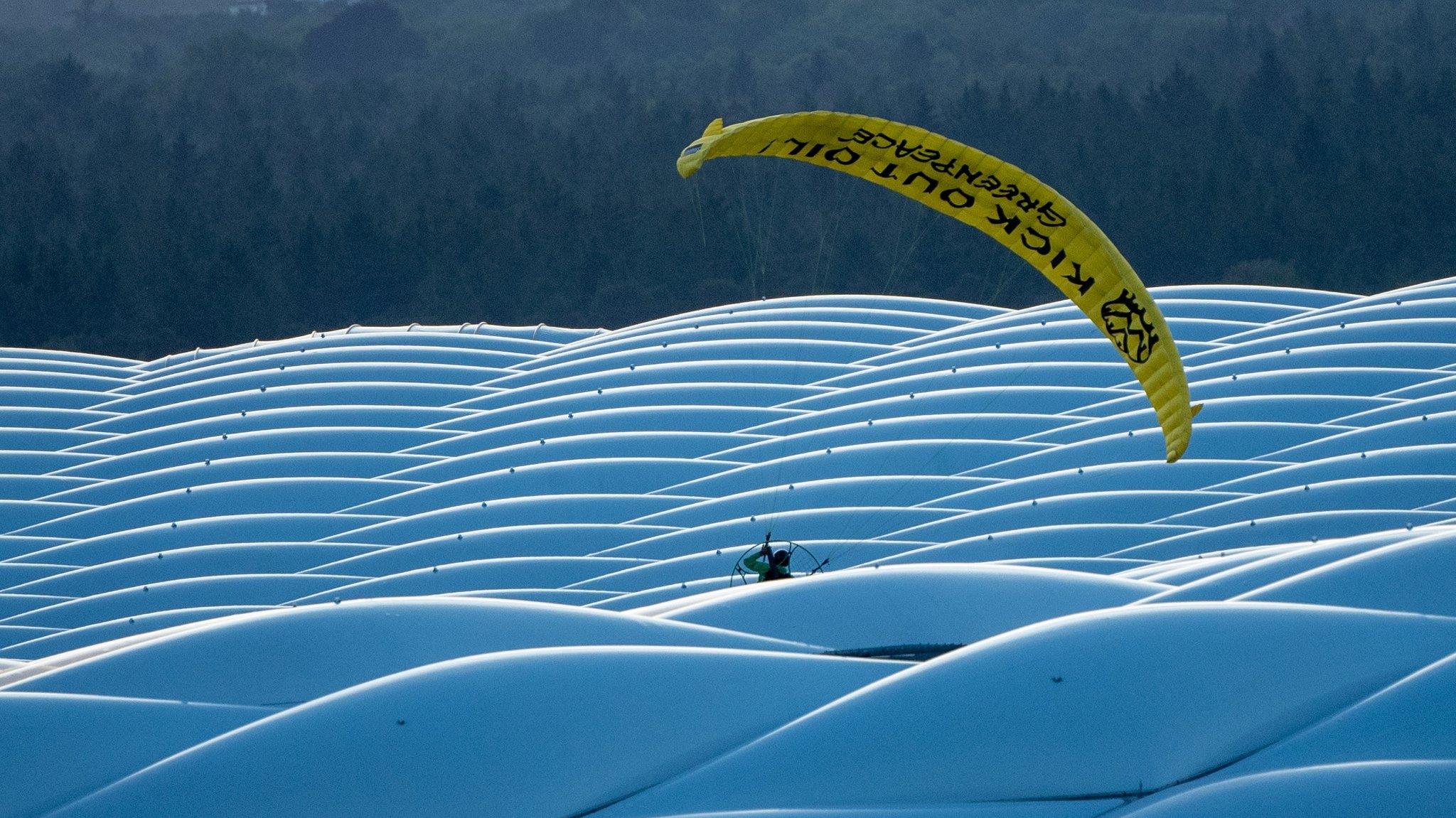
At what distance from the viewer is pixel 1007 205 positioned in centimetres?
1536

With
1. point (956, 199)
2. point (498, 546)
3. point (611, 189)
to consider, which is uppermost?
point (611, 189)

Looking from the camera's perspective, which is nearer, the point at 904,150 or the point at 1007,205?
the point at 1007,205

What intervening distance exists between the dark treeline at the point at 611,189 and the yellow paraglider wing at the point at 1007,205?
233 feet

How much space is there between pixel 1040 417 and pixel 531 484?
9.16m

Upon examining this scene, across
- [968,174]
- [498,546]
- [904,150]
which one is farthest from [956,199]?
[498,546]

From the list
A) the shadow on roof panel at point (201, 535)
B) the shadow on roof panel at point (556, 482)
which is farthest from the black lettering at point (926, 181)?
the shadow on roof panel at point (201, 535)

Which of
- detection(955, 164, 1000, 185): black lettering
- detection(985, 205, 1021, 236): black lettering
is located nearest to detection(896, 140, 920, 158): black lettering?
detection(955, 164, 1000, 185): black lettering

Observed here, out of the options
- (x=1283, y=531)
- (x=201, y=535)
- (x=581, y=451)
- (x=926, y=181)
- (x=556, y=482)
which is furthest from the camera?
(x=581, y=451)

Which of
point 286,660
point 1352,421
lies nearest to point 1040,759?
point 286,660

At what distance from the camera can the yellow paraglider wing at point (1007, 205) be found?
14820 millimetres

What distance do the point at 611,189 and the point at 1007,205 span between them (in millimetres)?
87867

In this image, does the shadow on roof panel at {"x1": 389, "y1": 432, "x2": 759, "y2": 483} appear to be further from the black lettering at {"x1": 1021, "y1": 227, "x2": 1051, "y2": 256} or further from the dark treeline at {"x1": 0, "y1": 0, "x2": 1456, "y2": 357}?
the dark treeline at {"x1": 0, "y1": 0, "x2": 1456, "y2": 357}

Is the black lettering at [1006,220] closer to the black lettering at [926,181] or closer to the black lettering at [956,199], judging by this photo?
the black lettering at [956,199]

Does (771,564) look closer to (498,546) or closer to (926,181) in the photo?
(926,181)
